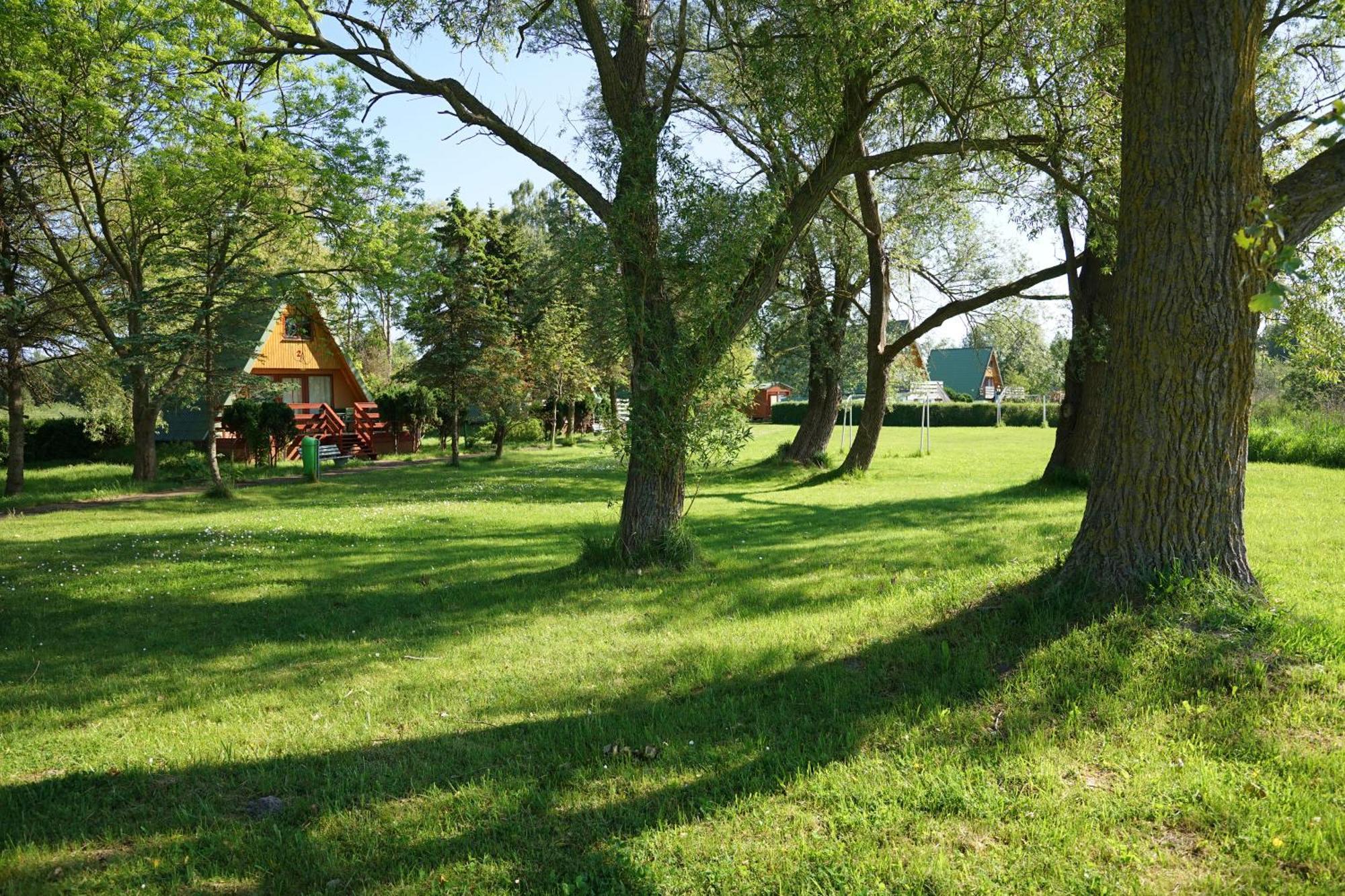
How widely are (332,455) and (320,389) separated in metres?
8.59

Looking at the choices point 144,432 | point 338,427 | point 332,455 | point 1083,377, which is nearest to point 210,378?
point 144,432

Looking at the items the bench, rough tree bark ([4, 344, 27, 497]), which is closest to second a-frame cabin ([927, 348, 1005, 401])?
the bench

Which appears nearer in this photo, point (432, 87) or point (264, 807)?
point (264, 807)

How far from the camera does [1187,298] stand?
4.81m

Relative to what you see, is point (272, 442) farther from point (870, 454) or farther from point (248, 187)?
point (870, 454)

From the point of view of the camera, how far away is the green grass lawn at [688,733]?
3080 millimetres

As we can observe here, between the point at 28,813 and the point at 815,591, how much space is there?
5630 mm

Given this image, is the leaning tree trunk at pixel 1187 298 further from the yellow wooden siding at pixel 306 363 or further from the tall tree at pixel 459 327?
the yellow wooden siding at pixel 306 363

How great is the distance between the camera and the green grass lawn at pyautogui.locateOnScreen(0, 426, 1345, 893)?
3.08 m

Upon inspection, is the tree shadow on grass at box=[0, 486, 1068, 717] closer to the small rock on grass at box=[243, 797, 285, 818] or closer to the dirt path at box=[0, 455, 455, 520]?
the small rock on grass at box=[243, 797, 285, 818]

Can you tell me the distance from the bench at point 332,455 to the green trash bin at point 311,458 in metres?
2.77

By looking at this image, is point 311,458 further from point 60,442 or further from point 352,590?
point 352,590

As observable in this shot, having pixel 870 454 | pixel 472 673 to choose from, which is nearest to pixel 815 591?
pixel 472 673

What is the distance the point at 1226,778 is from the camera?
3.41 m
